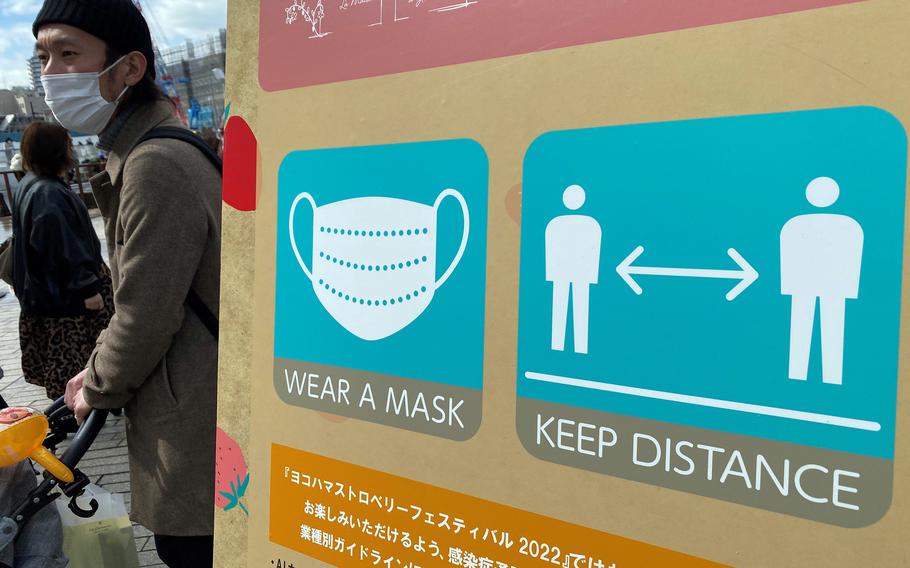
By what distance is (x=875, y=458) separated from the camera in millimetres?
716

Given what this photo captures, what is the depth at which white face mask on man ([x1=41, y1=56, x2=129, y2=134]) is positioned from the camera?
1903 millimetres

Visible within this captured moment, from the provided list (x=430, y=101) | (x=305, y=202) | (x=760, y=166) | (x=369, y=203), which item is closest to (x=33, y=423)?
(x=305, y=202)

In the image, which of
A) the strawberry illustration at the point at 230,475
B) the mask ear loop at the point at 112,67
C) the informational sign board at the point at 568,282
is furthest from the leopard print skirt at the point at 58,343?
the informational sign board at the point at 568,282

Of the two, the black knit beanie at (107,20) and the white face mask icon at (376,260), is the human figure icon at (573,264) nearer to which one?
the white face mask icon at (376,260)

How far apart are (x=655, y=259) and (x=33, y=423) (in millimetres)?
1752

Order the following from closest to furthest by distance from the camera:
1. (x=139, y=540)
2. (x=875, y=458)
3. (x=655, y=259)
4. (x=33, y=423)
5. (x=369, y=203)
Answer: (x=875, y=458)
(x=655, y=259)
(x=369, y=203)
(x=33, y=423)
(x=139, y=540)

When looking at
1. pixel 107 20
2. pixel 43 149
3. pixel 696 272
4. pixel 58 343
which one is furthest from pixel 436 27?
pixel 58 343

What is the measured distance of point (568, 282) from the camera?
0.92 meters

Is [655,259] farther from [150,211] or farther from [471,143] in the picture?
[150,211]

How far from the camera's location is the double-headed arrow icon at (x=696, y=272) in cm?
79

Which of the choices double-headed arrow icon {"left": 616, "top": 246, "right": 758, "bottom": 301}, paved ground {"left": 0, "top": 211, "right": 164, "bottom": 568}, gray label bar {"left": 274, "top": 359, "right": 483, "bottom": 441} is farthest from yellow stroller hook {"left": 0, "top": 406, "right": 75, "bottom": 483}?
double-headed arrow icon {"left": 616, "top": 246, "right": 758, "bottom": 301}

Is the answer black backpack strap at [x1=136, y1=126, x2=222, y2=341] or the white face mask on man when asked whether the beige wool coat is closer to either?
black backpack strap at [x1=136, y1=126, x2=222, y2=341]

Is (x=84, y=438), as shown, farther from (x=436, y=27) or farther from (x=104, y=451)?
(x=104, y=451)

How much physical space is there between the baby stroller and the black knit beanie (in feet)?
3.40
